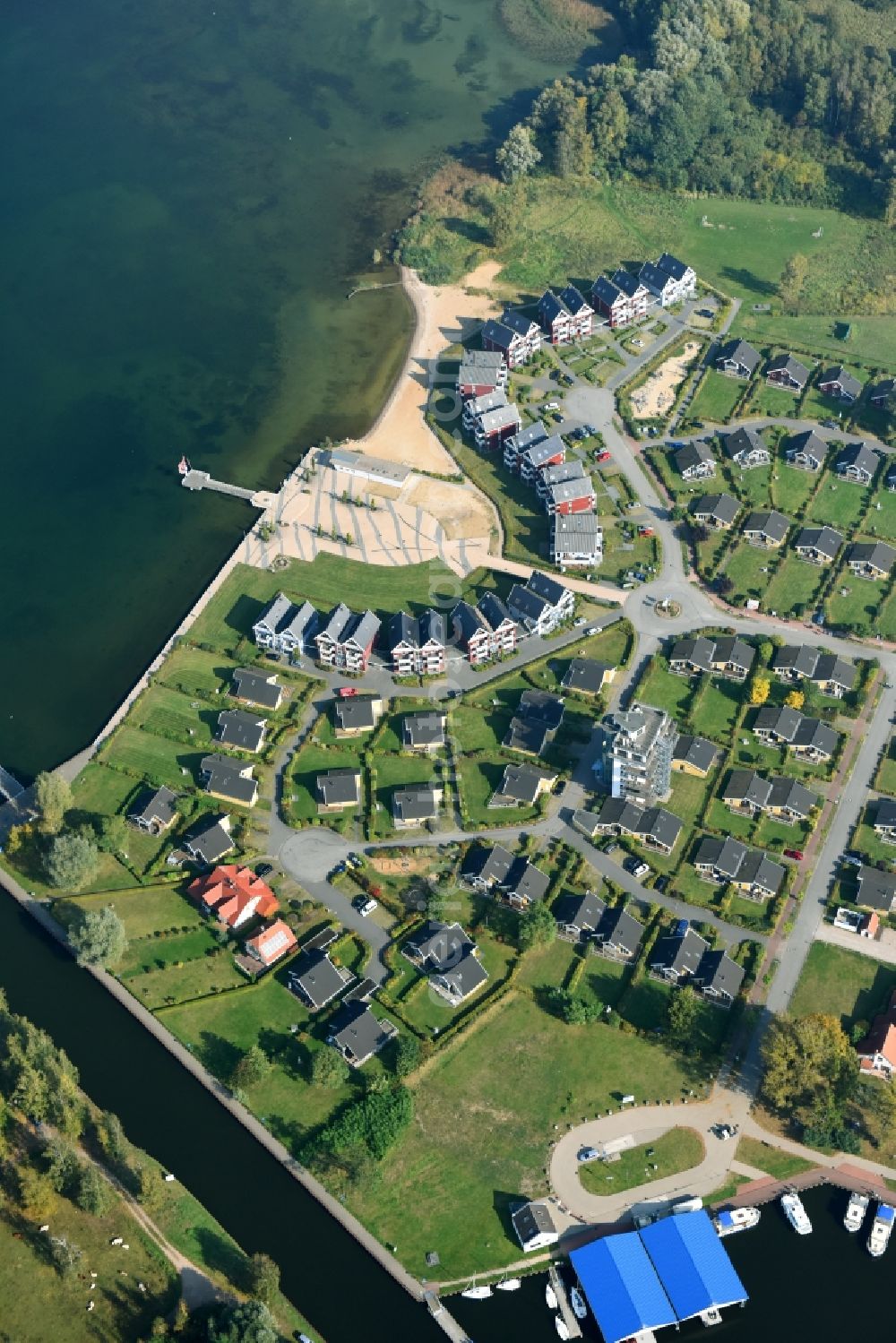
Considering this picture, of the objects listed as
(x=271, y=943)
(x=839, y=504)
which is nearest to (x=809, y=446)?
(x=839, y=504)

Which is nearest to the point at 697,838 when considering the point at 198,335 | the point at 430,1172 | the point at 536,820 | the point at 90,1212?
the point at 536,820

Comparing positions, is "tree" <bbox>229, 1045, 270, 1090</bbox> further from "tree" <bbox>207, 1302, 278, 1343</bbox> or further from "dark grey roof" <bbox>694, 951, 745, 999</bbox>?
"dark grey roof" <bbox>694, 951, 745, 999</bbox>

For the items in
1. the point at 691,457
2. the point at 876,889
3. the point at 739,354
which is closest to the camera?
the point at 876,889

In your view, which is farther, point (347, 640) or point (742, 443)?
point (742, 443)

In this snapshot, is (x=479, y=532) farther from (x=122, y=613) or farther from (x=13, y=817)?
(x=13, y=817)

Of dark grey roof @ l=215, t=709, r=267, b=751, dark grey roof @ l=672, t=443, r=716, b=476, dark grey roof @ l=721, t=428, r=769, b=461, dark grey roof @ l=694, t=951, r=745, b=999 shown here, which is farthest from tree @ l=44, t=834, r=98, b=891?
dark grey roof @ l=721, t=428, r=769, b=461

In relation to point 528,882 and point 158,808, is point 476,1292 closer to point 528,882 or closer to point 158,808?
point 528,882
